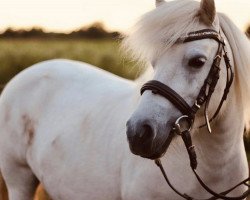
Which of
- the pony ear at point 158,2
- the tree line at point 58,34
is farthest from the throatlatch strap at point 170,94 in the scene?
the tree line at point 58,34

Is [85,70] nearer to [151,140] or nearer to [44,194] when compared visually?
[44,194]

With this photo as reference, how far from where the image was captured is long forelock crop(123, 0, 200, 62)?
3.16 m

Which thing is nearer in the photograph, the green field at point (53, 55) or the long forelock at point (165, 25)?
the long forelock at point (165, 25)

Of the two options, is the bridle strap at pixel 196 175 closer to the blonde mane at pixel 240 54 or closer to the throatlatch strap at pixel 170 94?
the throatlatch strap at pixel 170 94

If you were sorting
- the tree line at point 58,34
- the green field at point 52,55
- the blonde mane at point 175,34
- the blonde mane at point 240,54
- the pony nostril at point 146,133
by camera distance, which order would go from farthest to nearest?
the tree line at point 58,34 < the green field at point 52,55 < the blonde mane at point 240,54 < the blonde mane at point 175,34 < the pony nostril at point 146,133

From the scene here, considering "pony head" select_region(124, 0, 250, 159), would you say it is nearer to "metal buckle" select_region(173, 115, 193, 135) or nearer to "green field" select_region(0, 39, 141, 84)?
"metal buckle" select_region(173, 115, 193, 135)

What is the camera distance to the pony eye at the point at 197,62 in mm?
3066

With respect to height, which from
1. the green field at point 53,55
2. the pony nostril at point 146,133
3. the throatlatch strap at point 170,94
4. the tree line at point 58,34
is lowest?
the tree line at point 58,34

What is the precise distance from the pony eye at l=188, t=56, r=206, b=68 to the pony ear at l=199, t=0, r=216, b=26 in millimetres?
250

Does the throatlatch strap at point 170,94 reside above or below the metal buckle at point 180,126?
above

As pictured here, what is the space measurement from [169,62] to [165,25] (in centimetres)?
23

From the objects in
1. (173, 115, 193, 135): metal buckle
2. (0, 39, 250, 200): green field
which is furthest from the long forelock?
(0, 39, 250, 200): green field

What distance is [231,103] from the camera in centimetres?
333

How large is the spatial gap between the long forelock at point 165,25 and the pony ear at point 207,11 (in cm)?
3
